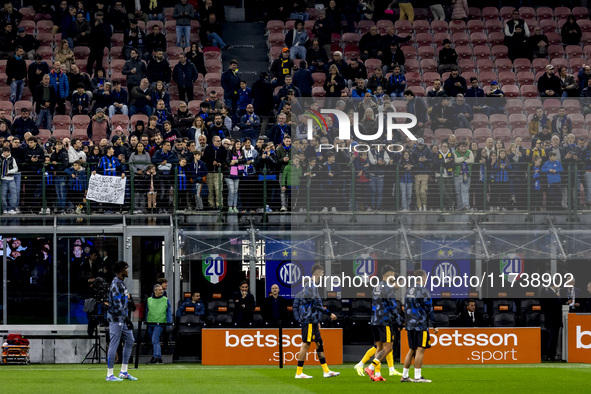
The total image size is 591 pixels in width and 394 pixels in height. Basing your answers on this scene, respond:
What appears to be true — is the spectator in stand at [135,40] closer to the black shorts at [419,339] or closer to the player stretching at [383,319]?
the player stretching at [383,319]

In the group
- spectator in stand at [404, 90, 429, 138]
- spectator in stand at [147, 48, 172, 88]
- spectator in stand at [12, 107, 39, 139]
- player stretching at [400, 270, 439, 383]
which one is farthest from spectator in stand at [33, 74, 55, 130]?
player stretching at [400, 270, 439, 383]

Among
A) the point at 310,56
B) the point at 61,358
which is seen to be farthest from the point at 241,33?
the point at 61,358

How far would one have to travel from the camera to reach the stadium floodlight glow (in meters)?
28.4

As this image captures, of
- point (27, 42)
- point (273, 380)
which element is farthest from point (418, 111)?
point (273, 380)

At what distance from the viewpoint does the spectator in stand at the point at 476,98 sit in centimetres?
3120

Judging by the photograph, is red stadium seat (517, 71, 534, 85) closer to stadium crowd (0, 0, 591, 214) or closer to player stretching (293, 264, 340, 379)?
stadium crowd (0, 0, 591, 214)

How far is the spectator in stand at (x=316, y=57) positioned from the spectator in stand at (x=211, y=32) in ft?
10.1

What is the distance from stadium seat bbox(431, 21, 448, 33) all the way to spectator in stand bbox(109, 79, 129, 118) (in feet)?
35.8

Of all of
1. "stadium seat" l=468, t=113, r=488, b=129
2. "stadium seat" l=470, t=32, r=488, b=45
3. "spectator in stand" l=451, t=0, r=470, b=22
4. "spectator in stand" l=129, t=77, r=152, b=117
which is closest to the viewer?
"spectator in stand" l=129, t=77, r=152, b=117

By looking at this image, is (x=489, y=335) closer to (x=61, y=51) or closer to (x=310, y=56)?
(x=310, y=56)

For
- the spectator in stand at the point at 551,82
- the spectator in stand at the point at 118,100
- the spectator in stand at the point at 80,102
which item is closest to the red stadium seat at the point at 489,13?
the spectator in stand at the point at 551,82

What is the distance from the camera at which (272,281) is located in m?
29.9

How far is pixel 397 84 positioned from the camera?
31.6 m

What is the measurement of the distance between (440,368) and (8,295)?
11.0m
